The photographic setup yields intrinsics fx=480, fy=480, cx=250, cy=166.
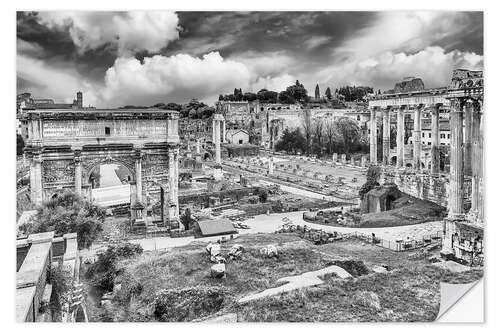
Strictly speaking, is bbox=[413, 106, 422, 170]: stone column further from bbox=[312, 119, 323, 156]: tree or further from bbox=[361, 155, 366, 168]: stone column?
bbox=[361, 155, 366, 168]: stone column

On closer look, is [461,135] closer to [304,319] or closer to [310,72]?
[310,72]

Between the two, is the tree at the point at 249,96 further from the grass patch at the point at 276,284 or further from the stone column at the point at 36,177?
the stone column at the point at 36,177

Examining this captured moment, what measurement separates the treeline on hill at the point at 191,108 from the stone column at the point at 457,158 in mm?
6420

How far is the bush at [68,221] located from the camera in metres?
11.5

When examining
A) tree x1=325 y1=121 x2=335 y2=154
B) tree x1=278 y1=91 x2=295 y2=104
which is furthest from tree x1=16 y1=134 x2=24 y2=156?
tree x1=325 y1=121 x2=335 y2=154

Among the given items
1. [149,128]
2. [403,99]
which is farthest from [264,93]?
[403,99]

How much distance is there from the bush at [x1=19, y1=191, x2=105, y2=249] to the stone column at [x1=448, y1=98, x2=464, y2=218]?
345 inches

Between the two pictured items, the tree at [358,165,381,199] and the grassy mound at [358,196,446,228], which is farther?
the tree at [358,165,381,199]

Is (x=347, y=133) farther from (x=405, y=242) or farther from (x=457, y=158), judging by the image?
(x=457, y=158)

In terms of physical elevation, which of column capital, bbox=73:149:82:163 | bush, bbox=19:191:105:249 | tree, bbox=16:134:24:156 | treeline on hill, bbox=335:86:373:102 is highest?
treeline on hill, bbox=335:86:373:102

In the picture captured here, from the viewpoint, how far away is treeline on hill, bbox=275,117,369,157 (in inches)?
991

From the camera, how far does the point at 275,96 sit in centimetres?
1394

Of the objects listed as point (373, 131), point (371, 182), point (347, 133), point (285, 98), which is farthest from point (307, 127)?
point (285, 98)

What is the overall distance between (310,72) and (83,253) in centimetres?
715
